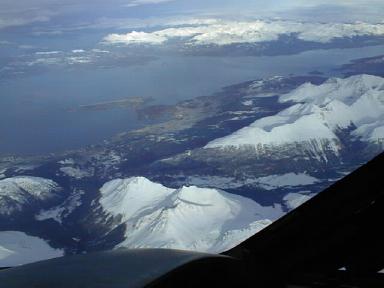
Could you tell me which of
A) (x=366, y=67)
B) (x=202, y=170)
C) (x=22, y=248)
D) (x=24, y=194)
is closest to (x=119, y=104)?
(x=202, y=170)

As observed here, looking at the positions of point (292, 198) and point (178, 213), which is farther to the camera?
point (178, 213)

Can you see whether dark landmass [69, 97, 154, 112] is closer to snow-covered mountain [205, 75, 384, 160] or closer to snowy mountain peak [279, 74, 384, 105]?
snow-covered mountain [205, 75, 384, 160]

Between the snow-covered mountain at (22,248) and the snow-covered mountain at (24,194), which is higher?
the snow-covered mountain at (22,248)

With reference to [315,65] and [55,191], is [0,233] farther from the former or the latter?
[315,65]

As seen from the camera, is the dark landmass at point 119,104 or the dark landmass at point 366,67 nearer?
the dark landmass at point 119,104

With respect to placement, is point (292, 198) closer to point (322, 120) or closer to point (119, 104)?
point (322, 120)

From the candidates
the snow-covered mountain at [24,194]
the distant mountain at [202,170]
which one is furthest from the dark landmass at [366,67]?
the snow-covered mountain at [24,194]

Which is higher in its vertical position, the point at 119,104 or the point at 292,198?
the point at 292,198

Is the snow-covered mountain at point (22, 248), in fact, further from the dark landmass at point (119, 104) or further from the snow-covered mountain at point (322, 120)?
the dark landmass at point (119, 104)
